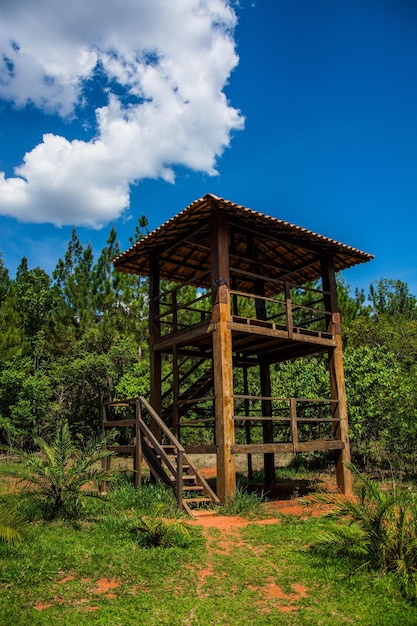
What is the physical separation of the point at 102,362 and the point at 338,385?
11.9 m

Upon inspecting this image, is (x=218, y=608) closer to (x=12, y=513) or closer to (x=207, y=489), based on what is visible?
(x=12, y=513)

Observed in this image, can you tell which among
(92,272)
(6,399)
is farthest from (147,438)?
(92,272)

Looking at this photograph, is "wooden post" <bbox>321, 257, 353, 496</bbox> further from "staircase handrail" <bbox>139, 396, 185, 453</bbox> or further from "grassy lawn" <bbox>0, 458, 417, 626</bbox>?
"grassy lawn" <bbox>0, 458, 417, 626</bbox>

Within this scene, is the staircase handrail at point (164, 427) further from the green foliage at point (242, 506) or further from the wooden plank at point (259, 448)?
the green foliage at point (242, 506)

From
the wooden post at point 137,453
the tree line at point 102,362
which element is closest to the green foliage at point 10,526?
the wooden post at point 137,453

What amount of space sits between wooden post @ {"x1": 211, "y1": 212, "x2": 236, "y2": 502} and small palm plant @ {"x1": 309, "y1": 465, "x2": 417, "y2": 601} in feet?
11.9

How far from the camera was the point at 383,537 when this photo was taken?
6.14 m

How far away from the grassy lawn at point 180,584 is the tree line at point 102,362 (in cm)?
1025

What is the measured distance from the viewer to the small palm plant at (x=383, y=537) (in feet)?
19.2

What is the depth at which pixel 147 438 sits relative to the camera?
36.7ft

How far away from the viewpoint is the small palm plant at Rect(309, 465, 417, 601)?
5848 millimetres

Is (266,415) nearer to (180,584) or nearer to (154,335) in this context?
(154,335)

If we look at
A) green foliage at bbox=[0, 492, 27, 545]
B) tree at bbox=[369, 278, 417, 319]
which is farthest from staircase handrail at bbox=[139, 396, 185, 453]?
tree at bbox=[369, 278, 417, 319]

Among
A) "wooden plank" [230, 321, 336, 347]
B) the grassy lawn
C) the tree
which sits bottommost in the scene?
the grassy lawn
